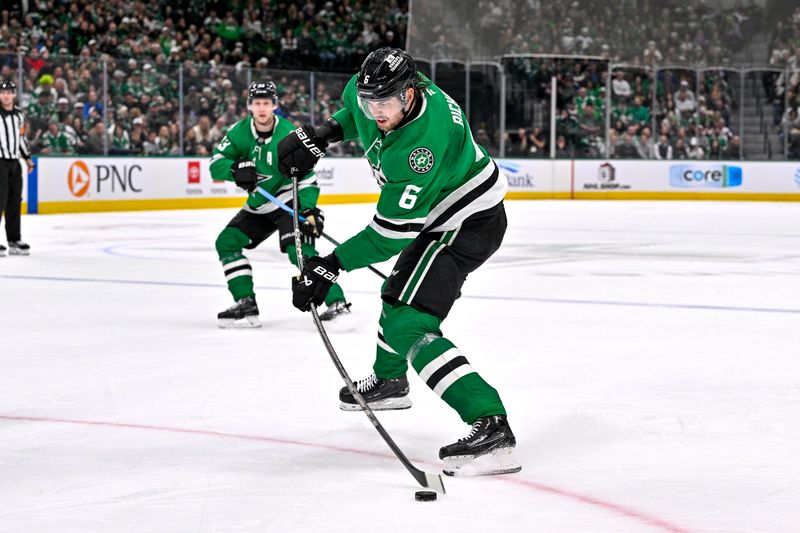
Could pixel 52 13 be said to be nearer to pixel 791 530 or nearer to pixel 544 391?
pixel 544 391

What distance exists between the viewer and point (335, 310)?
5.87m

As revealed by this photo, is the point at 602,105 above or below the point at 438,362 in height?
above

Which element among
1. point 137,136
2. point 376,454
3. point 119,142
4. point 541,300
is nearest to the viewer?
point 376,454

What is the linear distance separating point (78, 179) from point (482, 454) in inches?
504

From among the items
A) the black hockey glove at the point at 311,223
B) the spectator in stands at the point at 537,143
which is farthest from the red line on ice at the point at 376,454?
the spectator in stands at the point at 537,143

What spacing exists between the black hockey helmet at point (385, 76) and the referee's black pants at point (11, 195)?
7.29 metres

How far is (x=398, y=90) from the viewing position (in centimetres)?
295

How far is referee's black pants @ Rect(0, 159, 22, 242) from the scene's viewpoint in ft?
31.7

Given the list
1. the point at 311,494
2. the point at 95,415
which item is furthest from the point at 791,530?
the point at 95,415

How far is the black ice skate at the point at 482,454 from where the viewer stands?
2.92m

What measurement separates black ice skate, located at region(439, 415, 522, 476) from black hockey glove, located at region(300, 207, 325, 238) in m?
2.54

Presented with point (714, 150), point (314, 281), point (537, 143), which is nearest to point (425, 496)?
point (314, 281)

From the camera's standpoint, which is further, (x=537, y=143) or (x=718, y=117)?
(x=537, y=143)

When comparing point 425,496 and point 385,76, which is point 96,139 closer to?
point 385,76
